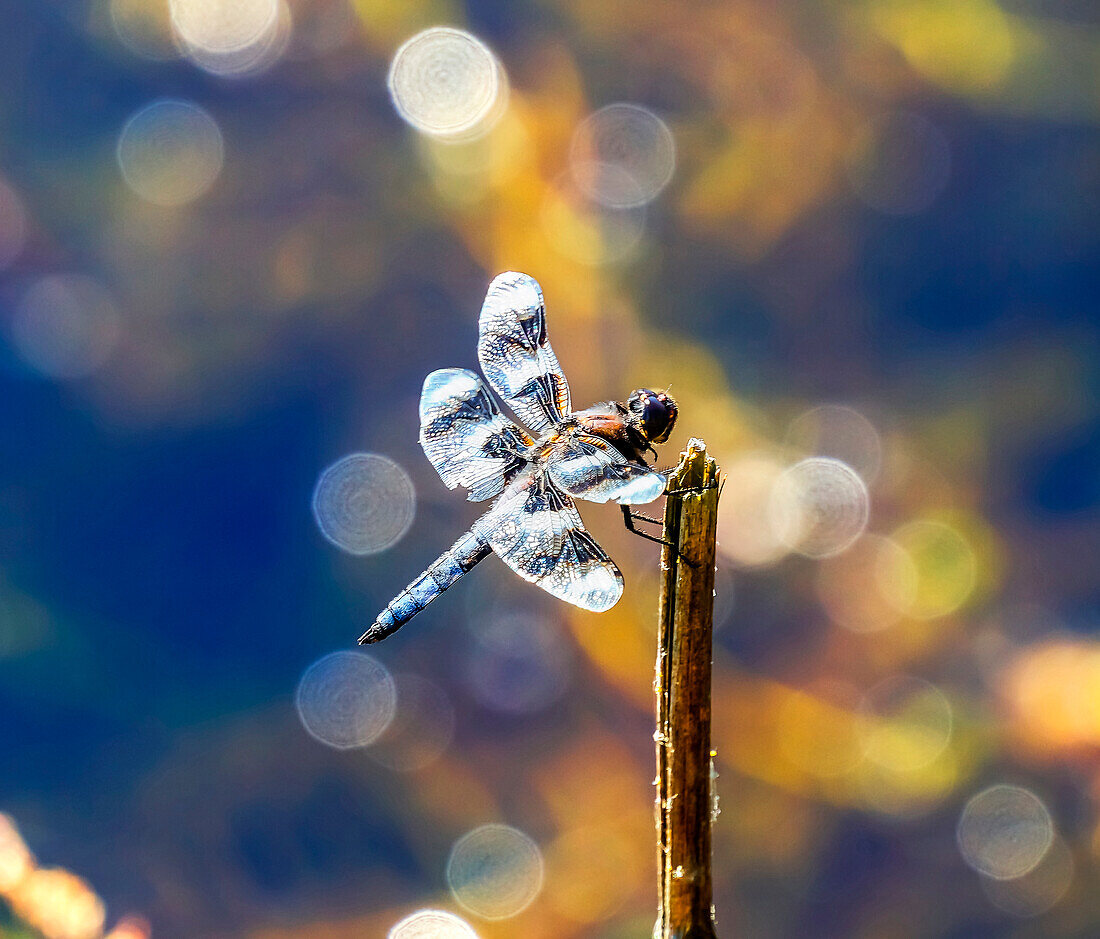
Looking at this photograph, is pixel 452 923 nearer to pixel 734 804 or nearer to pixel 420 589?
pixel 734 804

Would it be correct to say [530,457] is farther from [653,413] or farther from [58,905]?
[58,905]

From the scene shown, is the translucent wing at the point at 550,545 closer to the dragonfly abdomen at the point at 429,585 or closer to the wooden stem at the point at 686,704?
the dragonfly abdomen at the point at 429,585

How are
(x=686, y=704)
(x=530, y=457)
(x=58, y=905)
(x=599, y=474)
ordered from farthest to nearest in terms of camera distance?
(x=58, y=905)
(x=530, y=457)
(x=599, y=474)
(x=686, y=704)

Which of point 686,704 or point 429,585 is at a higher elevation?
point 429,585

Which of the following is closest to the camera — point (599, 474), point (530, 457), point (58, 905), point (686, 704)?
point (686, 704)

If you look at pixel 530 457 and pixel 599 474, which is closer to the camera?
pixel 599 474

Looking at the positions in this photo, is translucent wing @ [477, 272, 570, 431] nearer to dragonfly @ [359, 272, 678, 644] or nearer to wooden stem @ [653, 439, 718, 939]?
dragonfly @ [359, 272, 678, 644]

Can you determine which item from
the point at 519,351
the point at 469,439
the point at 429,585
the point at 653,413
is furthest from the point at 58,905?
the point at 653,413

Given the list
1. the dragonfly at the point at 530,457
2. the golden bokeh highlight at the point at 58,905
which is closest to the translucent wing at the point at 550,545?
the dragonfly at the point at 530,457
